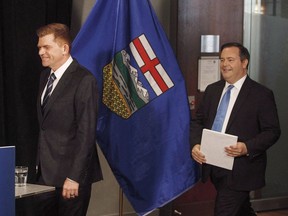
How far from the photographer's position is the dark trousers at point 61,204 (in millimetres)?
3279

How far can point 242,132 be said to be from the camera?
152 inches

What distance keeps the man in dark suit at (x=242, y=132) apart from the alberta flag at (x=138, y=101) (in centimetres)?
24

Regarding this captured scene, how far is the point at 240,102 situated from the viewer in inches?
153

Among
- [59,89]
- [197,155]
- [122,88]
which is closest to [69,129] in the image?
[59,89]

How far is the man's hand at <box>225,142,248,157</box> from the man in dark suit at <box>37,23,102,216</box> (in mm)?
880

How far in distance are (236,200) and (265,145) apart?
0.40 metres

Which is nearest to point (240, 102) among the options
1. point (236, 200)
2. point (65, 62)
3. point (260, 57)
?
point (236, 200)

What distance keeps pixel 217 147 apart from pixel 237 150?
13 centimetres

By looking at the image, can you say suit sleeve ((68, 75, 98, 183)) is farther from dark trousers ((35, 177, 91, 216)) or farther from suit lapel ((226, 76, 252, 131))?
suit lapel ((226, 76, 252, 131))

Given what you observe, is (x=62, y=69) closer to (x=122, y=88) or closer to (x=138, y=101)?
(x=122, y=88)

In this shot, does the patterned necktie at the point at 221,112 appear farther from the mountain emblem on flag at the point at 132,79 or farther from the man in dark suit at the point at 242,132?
the mountain emblem on flag at the point at 132,79

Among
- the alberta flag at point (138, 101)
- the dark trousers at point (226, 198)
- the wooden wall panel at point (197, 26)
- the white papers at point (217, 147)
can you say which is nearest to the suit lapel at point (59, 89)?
the alberta flag at point (138, 101)

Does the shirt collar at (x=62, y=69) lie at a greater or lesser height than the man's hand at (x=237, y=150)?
greater

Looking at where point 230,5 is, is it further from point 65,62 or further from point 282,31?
point 65,62
